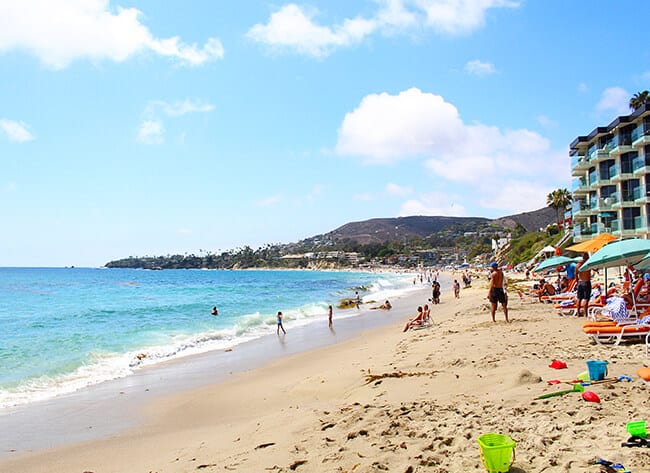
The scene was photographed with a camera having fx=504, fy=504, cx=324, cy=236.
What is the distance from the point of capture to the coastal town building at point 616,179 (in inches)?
1398

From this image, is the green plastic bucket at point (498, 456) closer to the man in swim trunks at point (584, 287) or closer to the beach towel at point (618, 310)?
the beach towel at point (618, 310)

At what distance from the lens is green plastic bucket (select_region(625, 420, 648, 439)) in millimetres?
4164

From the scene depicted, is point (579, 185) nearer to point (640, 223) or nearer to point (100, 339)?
point (640, 223)

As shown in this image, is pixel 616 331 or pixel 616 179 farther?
pixel 616 179

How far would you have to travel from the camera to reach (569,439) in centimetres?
445

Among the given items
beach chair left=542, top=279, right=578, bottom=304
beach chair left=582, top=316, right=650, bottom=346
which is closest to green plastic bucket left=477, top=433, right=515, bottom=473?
beach chair left=582, top=316, right=650, bottom=346

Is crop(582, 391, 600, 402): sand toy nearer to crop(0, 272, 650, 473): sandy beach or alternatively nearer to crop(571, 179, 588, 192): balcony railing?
crop(0, 272, 650, 473): sandy beach

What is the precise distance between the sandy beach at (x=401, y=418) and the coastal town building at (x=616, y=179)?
1189 inches

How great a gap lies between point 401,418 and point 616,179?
132 ft

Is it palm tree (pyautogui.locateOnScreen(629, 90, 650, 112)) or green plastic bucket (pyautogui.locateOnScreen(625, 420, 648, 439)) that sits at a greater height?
palm tree (pyautogui.locateOnScreen(629, 90, 650, 112))

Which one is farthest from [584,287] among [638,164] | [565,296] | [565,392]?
[638,164]

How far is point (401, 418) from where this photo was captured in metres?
5.65

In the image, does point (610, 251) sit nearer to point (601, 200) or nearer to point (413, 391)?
point (413, 391)

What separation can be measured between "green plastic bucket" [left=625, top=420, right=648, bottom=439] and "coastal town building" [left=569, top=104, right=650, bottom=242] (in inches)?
1369
